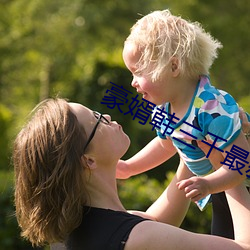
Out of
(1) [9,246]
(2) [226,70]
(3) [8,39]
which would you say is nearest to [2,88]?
(3) [8,39]

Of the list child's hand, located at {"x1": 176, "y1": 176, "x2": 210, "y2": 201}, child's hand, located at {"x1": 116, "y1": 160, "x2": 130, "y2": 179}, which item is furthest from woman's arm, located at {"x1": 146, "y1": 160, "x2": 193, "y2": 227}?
child's hand, located at {"x1": 176, "y1": 176, "x2": 210, "y2": 201}

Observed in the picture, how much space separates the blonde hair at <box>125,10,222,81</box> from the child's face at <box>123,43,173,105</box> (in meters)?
0.02

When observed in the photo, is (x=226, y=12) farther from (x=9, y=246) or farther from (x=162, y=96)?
(x=162, y=96)

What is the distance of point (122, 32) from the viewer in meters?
14.1

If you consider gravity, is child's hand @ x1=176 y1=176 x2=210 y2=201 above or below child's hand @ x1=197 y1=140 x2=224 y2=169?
below

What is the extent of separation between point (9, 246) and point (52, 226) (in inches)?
172

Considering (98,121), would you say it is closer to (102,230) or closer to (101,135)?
(101,135)

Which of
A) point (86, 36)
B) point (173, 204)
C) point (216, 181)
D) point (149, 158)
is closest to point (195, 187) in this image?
point (216, 181)

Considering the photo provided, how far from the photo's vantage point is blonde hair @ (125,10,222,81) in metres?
2.94

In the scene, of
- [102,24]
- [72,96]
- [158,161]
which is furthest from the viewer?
[102,24]

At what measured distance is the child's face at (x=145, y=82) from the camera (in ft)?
9.79

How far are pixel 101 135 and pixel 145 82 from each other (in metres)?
0.32

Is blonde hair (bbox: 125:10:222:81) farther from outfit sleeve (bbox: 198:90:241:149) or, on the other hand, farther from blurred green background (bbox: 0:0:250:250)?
blurred green background (bbox: 0:0:250:250)

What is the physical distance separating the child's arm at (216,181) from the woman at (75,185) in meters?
0.08
